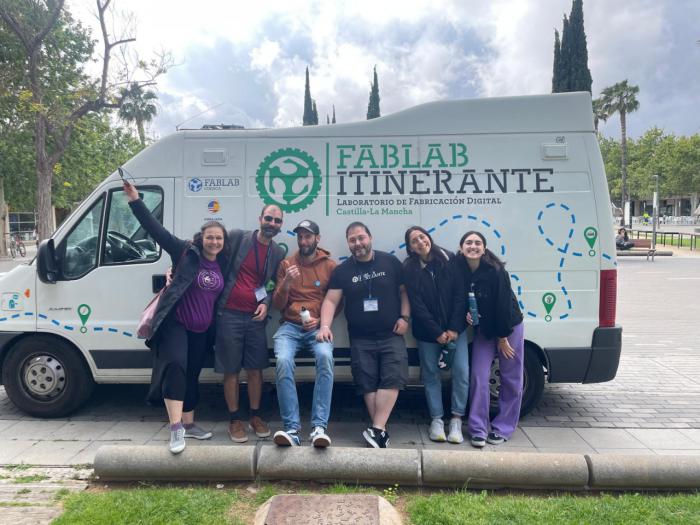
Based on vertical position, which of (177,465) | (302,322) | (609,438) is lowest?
(609,438)

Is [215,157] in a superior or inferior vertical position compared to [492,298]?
superior

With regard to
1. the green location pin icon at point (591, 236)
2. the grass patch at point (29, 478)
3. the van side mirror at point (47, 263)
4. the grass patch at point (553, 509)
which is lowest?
the grass patch at point (29, 478)

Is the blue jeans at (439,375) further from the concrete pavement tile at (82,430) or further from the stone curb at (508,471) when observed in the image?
the concrete pavement tile at (82,430)

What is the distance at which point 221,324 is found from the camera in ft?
15.0

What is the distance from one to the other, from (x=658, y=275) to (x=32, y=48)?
2028 cm

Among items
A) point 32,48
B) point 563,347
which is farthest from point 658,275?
point 32,48

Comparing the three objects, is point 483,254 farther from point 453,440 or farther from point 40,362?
point 40,362

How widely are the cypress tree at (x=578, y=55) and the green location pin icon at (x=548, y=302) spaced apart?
29234mm

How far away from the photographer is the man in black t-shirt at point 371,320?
14.9 ft

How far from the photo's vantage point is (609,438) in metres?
4.83

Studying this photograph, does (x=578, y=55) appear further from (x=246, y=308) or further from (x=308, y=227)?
(x=246, y=308)

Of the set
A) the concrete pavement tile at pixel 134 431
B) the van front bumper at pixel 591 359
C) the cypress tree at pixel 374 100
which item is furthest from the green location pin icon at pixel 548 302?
the cypress tree at pixel 374 100

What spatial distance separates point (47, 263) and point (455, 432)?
3.93 metres

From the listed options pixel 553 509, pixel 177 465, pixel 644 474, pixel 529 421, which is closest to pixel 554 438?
pixel 529 421
